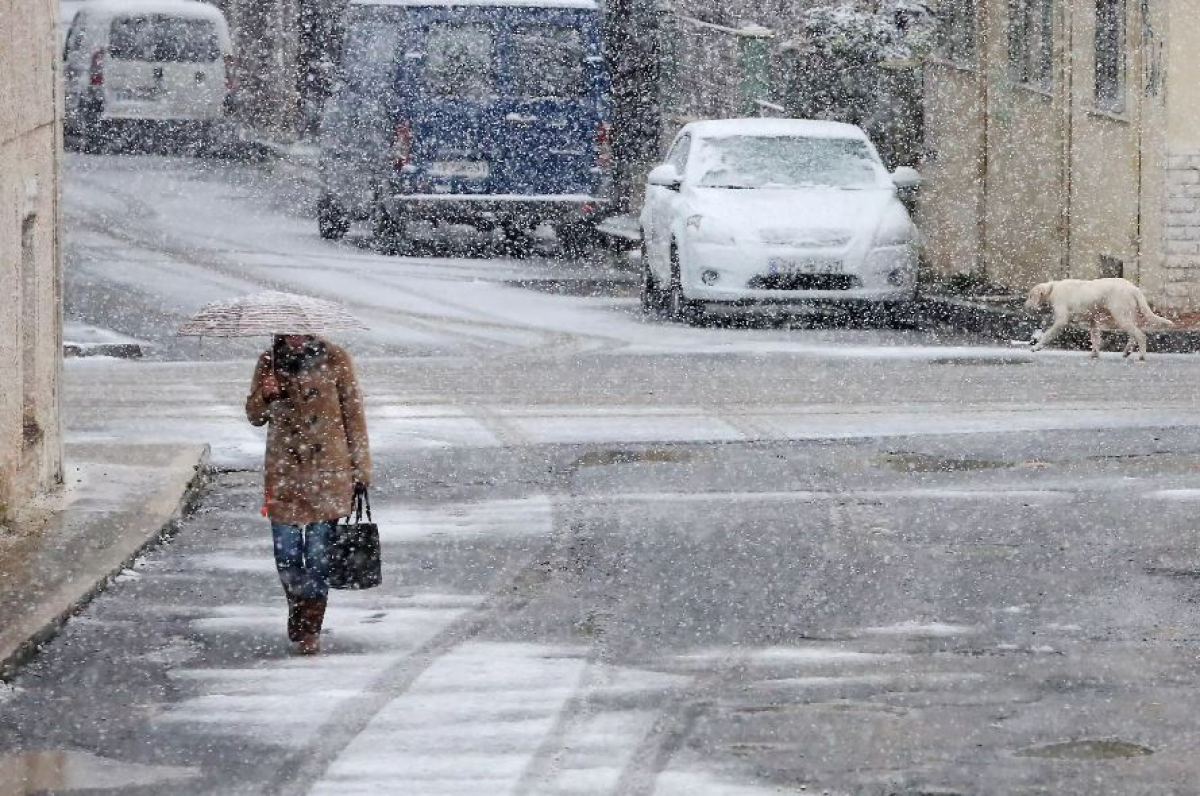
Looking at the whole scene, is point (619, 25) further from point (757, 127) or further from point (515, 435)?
point (515, 435)

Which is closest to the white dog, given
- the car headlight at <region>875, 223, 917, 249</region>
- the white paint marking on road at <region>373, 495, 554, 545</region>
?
the car headlight at <region>875, 223, 917, 249</region>

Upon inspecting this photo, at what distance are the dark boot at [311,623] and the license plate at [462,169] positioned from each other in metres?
17.6

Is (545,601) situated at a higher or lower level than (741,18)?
lower

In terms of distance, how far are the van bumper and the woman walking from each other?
1728cm

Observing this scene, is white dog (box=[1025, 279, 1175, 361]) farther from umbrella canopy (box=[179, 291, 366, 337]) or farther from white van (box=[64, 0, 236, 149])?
white van (box=[64, 0, 236, 149])

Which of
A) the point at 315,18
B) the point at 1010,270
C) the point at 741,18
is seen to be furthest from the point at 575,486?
the point at 315,18

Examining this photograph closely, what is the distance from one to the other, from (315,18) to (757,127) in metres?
21.6

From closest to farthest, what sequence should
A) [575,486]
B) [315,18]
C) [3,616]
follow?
[3,616]
[575,486]
[315,18]

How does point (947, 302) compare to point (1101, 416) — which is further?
point (947, 302)

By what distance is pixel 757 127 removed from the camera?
2369 centimetres

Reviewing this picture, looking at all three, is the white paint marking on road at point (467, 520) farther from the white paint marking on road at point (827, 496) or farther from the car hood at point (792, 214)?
the car hood at point (792, 214)

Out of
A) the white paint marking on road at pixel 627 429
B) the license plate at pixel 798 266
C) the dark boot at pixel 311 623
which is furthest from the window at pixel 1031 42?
the dark boot at pixel 311 623

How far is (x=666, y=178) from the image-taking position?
23.0 meters

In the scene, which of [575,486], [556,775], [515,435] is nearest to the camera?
[556,775]
